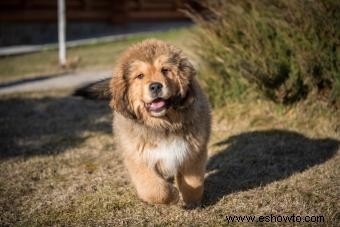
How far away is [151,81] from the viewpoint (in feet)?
13.3

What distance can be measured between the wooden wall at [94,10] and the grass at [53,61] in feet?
9.33

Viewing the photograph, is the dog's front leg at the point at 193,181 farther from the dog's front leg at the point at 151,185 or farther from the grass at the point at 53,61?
the grass at the point at 53,61

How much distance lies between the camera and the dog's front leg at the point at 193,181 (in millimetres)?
4285

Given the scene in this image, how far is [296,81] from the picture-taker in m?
6.40

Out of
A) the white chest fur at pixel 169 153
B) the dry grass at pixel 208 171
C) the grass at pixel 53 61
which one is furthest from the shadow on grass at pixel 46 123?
the grass at pixel 53 61

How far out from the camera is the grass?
12.7 metres

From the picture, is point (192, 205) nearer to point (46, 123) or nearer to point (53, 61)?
point (46, 123)

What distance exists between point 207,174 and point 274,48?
7.36ft

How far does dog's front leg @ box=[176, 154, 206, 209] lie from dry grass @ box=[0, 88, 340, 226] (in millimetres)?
111

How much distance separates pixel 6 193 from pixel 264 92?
137 inches

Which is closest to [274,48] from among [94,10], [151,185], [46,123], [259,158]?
[259,158]

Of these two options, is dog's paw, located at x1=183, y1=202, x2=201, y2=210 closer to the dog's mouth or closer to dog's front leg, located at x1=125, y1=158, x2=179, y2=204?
dog's front leg, located at x1=125, y1=158, x2=179, y2=204

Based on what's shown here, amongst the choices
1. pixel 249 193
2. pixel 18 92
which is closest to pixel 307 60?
pixel 249 193

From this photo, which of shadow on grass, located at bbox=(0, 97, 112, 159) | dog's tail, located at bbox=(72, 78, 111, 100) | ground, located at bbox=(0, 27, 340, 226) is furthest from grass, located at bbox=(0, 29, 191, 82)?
dog's tail, located at bbox=(72, 78, 111, 100)
